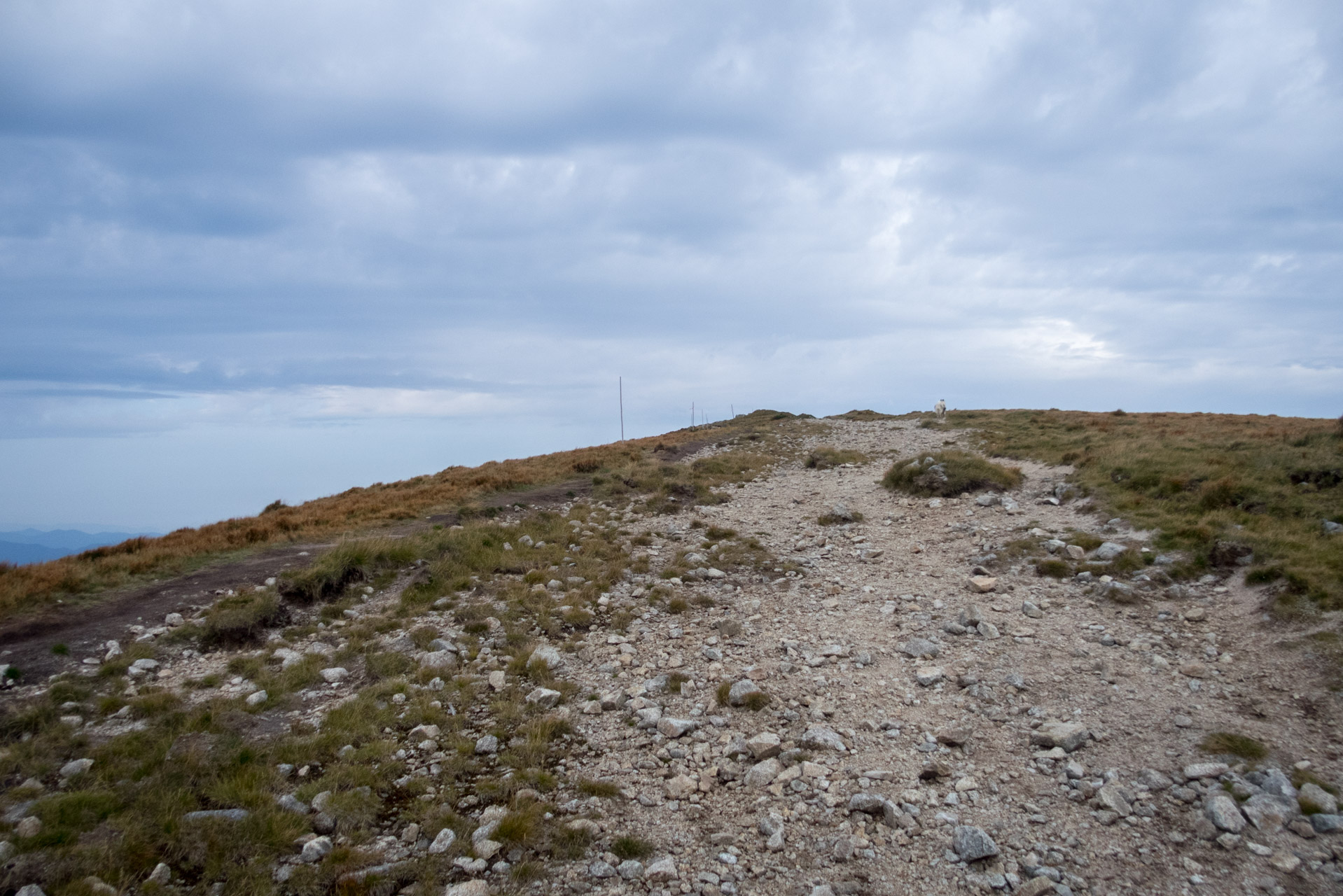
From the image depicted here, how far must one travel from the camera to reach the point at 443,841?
6.38m

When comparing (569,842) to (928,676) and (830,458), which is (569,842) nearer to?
(928,676)

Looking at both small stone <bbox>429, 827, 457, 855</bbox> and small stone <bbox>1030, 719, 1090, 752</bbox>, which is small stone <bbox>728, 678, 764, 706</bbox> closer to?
small stone <bbox>1030, 719, 1090, 752</bbox>

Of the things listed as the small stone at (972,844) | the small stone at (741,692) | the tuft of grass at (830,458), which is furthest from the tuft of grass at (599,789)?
the tuft of grass at (830,458)

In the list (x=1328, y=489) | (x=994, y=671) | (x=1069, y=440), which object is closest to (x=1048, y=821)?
(x=994, y=671)

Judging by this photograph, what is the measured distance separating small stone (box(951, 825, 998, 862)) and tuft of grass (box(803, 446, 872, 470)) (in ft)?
72.9

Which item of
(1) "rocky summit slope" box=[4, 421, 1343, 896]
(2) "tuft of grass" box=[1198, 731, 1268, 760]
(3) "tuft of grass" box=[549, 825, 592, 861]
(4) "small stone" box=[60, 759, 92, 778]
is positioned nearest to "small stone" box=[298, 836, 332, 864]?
(1) "rocky summit slope" box=[4, 421, 1343, 896]

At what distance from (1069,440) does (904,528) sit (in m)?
14.2

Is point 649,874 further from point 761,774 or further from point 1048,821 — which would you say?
point 1048,821

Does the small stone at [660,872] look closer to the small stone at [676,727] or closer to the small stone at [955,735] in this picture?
the small stone at [676,727]

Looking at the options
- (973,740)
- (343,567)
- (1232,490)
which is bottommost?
(973,740)

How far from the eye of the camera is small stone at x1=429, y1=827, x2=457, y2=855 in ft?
20.7

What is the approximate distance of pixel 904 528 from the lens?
675 inches

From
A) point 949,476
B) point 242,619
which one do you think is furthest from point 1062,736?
point 949,476

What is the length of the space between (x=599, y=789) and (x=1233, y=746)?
21.8 ft
